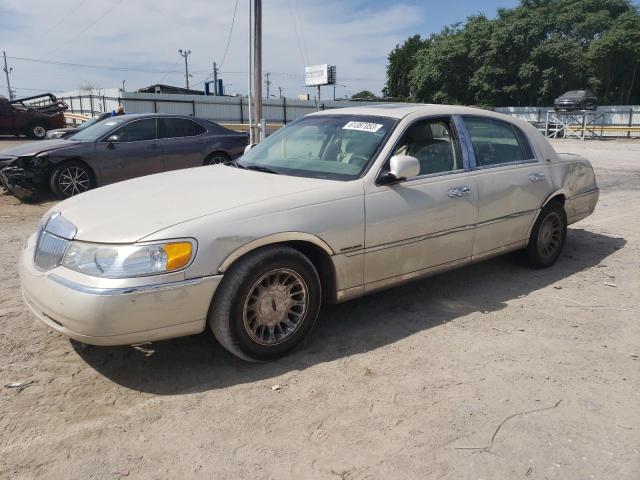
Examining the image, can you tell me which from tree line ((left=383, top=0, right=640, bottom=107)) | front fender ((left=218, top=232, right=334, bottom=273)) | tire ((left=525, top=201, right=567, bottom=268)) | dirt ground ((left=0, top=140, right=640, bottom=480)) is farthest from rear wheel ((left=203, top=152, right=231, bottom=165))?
tree line ((left=383, top=0, right=640, bottom=107))

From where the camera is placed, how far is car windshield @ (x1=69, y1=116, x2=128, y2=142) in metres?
8.92

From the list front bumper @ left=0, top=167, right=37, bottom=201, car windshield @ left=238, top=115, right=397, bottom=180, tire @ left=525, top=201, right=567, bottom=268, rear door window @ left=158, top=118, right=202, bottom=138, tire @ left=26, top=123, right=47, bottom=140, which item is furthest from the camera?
tire @ left=26, top=123, right=47, bottom=140

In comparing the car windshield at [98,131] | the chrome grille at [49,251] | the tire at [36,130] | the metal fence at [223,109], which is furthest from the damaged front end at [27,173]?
the metal fence at [223,109]

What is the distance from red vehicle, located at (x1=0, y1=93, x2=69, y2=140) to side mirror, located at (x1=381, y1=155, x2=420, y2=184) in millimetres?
19547

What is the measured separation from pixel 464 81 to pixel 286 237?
48.2 m

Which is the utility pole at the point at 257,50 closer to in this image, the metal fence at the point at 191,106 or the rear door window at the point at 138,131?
the rear door window at the point at 138,131

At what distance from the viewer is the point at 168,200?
10.9 ft

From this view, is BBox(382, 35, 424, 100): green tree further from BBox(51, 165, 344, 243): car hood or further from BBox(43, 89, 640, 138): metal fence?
BBox(51, 165, 344, 243): car hood

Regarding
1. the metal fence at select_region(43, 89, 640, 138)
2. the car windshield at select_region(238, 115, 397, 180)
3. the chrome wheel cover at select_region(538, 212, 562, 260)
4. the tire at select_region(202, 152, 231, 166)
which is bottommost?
the chrome wheel cover at select_region(538, 212, 562, 260)

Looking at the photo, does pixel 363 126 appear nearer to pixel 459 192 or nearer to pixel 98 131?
pixel 459 192

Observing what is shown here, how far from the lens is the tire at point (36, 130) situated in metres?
20.4

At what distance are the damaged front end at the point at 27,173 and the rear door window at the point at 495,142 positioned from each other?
6.79 meters

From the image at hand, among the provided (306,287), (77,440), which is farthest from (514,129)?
(77,440)

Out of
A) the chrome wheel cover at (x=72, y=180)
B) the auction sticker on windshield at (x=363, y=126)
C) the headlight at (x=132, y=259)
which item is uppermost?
the auction sticker on windshield at (x=363, y=126)
